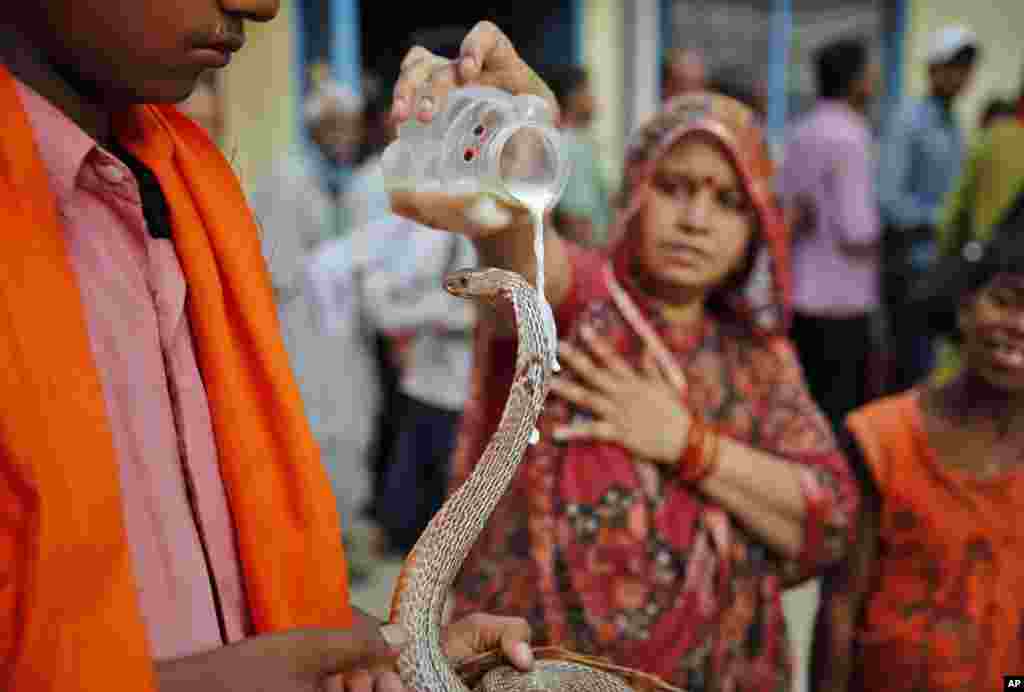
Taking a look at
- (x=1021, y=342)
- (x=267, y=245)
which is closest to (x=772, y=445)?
(x=1021, y=342)

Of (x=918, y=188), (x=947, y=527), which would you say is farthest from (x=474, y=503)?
(x=918, y=188)

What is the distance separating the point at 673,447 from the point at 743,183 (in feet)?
1.74

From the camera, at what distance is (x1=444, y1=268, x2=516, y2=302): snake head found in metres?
1.06

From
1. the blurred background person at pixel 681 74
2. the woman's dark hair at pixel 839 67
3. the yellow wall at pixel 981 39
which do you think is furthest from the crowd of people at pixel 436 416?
the yellow wall at pixel 981 39

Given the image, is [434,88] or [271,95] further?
[271,95]

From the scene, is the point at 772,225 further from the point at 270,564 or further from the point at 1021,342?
the point at 270,564

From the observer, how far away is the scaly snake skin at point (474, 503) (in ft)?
3.34

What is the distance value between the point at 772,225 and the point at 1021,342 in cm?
52

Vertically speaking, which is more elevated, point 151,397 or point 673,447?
point 151,397

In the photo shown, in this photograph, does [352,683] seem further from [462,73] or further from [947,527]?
[947,527]

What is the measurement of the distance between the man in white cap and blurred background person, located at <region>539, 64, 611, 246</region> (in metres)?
1.53

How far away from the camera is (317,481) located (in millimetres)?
1047

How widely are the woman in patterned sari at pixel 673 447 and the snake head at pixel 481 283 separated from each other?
25.6 inches

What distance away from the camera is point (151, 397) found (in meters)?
Answer: 0.91
